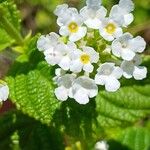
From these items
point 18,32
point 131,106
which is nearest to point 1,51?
point 18,32

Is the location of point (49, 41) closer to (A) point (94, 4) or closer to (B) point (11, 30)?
(A) point (94, 4)

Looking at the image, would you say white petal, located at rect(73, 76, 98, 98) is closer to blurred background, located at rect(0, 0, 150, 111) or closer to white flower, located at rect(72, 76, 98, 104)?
white flower, located at rect(72, 76, 98, 104)

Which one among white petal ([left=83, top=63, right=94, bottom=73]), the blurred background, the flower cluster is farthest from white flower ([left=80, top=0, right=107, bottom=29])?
the blurred background

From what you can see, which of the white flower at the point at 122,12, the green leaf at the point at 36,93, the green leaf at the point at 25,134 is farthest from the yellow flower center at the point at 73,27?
the green leaf at the point at 25,134

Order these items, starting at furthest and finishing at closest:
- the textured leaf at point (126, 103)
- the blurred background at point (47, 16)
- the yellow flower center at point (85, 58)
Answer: the blurred background at point (47, 16), the textured leaf at point (126, 103), the yellow flower center at point (85, 58)

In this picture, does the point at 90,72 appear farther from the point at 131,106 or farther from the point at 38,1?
the point at 38,1

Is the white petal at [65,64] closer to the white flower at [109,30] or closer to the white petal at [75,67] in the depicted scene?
the white petal at [75,67]

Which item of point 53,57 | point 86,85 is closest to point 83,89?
point 86,85
